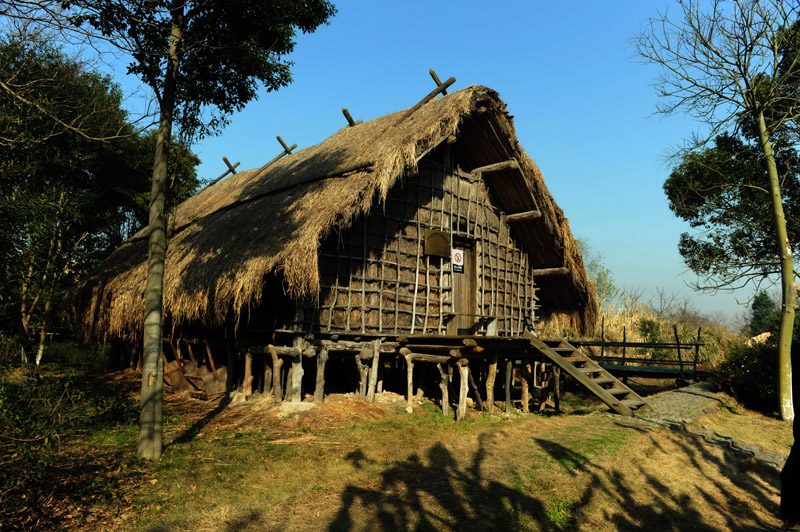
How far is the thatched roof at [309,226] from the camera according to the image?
8641 mm

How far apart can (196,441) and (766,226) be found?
15.0 metres

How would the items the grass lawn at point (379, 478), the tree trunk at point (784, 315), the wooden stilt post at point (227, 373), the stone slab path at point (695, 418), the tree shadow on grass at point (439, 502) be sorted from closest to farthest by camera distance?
1. the grass lawn at point (379, 478)
2. the tree shadow on grass at point (439, 502)
3. the stone slab path at point (695, 418)
4. the tree trunk at point (784, 315)
5. the wooden stilt post at point (227, 373)

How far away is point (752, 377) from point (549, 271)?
5100 millimetres

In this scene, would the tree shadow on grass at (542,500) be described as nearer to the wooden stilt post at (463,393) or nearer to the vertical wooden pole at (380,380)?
the wooden stilt post at (463,393)

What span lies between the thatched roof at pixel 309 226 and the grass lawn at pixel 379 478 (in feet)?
7.61

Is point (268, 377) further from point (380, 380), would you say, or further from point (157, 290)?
point (157, 290)

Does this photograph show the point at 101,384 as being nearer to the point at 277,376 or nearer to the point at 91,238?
the point at 277,376

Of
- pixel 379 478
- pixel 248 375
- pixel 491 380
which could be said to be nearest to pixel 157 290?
pixel 379 478

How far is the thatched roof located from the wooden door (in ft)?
5.53

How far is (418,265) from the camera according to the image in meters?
11.1

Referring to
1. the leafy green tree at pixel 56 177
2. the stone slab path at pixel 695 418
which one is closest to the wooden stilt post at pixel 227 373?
the leafy green tree at pixel 56 177

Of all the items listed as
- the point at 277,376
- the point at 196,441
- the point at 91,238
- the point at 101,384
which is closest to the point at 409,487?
the point at 196,441

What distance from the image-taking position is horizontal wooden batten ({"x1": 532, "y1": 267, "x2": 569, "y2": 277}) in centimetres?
1323

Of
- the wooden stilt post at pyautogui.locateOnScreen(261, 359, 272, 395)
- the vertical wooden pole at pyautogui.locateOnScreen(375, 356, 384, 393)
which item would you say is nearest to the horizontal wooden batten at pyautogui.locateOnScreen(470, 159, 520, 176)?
the vertical wooden pole at pyautogui.locateOnScreen(375, 356, 384, 393)
